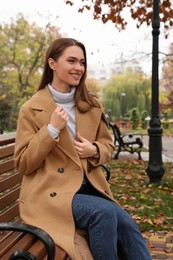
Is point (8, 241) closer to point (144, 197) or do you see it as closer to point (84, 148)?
point (84, 148)

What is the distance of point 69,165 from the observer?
245 cm

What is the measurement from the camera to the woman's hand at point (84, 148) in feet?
8.11

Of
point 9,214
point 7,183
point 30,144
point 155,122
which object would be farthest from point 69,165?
point 155,122

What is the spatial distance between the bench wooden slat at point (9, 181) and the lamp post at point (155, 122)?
158 inches

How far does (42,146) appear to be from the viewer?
2279 millimetres

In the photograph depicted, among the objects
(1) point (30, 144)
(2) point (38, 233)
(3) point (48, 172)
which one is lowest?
(2) point (38, 233)

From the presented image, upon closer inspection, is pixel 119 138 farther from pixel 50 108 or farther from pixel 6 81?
pixel 6 81

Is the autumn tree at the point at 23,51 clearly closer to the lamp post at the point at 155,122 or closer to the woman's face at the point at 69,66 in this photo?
the lamp post at the point at 155,122

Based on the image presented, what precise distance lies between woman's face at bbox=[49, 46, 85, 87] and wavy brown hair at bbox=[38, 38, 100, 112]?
3 centimetres

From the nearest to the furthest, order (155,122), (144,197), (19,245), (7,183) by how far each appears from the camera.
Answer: (19,245)
(7,183)
(144,197)
(155,122)

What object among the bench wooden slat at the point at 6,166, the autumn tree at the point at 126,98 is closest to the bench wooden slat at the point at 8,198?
the bench wooden slat at the point at 6,166

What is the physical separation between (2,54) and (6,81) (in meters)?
2.30

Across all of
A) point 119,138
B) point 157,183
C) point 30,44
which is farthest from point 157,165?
point 30,44

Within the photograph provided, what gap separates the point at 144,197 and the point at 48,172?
150 inches
